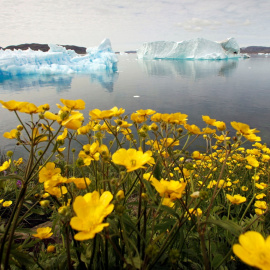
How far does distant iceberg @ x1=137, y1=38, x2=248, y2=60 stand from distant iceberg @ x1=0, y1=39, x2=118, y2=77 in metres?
14.5

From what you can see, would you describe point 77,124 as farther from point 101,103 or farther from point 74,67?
point 74,67

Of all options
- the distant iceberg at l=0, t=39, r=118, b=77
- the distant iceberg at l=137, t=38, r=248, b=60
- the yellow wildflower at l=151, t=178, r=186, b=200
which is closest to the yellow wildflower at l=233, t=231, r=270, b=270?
the yellow wildflower at l=151, t=178, r=186, b=200

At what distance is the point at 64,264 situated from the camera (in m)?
0.83

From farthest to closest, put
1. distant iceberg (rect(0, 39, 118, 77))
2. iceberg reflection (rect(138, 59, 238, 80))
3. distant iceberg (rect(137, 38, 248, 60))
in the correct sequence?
distant iceberg (rect(137, 38, 248, 60)), iceberg reflection (rect(138, 59, 238, 80)), distant iceberg (rect(0, 39, 118, 77))

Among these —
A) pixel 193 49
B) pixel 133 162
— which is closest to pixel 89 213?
pixel 133 162

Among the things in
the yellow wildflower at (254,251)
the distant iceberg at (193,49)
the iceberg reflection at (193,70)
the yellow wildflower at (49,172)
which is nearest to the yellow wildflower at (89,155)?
the yellow wildflower at (49,172)

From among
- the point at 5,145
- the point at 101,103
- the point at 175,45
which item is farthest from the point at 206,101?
the point at 175,45

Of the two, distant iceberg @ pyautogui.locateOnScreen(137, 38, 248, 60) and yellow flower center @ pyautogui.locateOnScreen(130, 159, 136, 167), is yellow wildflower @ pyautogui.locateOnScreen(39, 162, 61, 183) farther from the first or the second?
distant iceberg @ pyautogui.locateOnScreen(137, 38, 248, 60)

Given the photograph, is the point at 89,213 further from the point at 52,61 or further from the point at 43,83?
the point at 52,61

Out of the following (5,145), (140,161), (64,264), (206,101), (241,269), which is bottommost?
(5,145)

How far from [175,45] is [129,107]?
28777mm

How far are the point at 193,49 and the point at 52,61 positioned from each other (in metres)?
22.0

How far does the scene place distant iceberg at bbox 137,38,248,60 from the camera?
31.3 meters

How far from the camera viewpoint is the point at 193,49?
31.9 m
